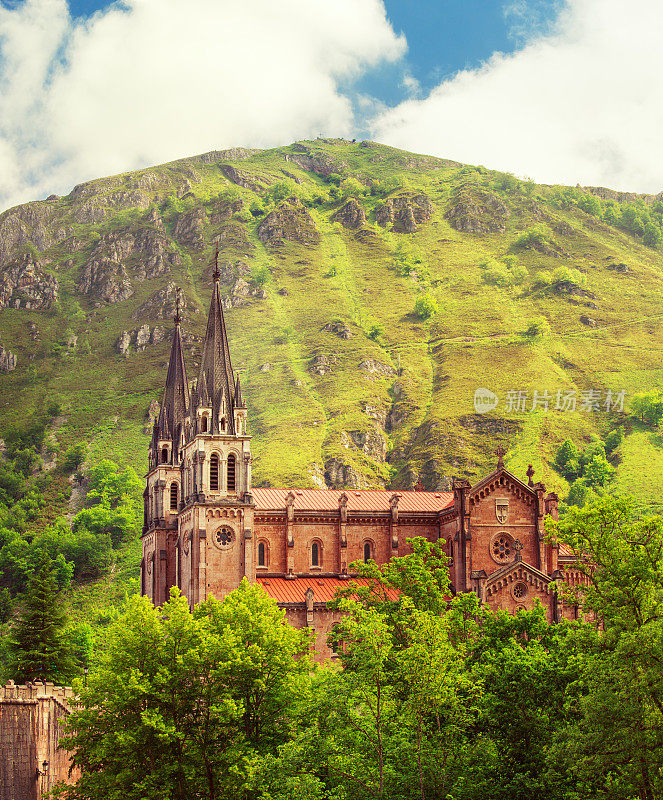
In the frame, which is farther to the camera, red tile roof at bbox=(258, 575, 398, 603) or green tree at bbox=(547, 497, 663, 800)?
red tile roof at bbox=(258, 575, 398, 603)

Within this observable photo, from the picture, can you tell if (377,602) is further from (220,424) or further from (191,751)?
(220,424)

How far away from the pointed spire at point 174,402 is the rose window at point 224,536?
52.4ft

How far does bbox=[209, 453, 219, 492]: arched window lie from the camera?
88.3 metres

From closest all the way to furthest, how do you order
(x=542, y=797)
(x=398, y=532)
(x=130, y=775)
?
(x=542, y=797) → (x=130, y=775) → (x=398, y=532)

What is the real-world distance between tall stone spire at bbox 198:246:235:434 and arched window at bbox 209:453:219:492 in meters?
2.27

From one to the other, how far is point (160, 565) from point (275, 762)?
42.2 metres

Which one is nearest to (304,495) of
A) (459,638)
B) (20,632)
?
(20,632)

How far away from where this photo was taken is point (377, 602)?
68500mm

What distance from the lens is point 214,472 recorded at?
8856 centimetres

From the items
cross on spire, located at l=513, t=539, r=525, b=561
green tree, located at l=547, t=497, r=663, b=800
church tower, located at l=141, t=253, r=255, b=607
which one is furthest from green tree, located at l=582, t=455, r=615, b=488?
green tree, located at l=547, t=497, r=663, b=800

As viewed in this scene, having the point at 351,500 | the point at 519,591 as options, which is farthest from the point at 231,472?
the point at 519,591

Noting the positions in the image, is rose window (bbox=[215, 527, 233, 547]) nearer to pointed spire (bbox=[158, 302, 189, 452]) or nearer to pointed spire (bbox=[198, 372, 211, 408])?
pointed spire (bbox=[198, 372, 211, 408])

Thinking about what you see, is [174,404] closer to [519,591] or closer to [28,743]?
[519,591]

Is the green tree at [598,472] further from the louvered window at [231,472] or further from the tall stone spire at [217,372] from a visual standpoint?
the louvered window at [231,472]
